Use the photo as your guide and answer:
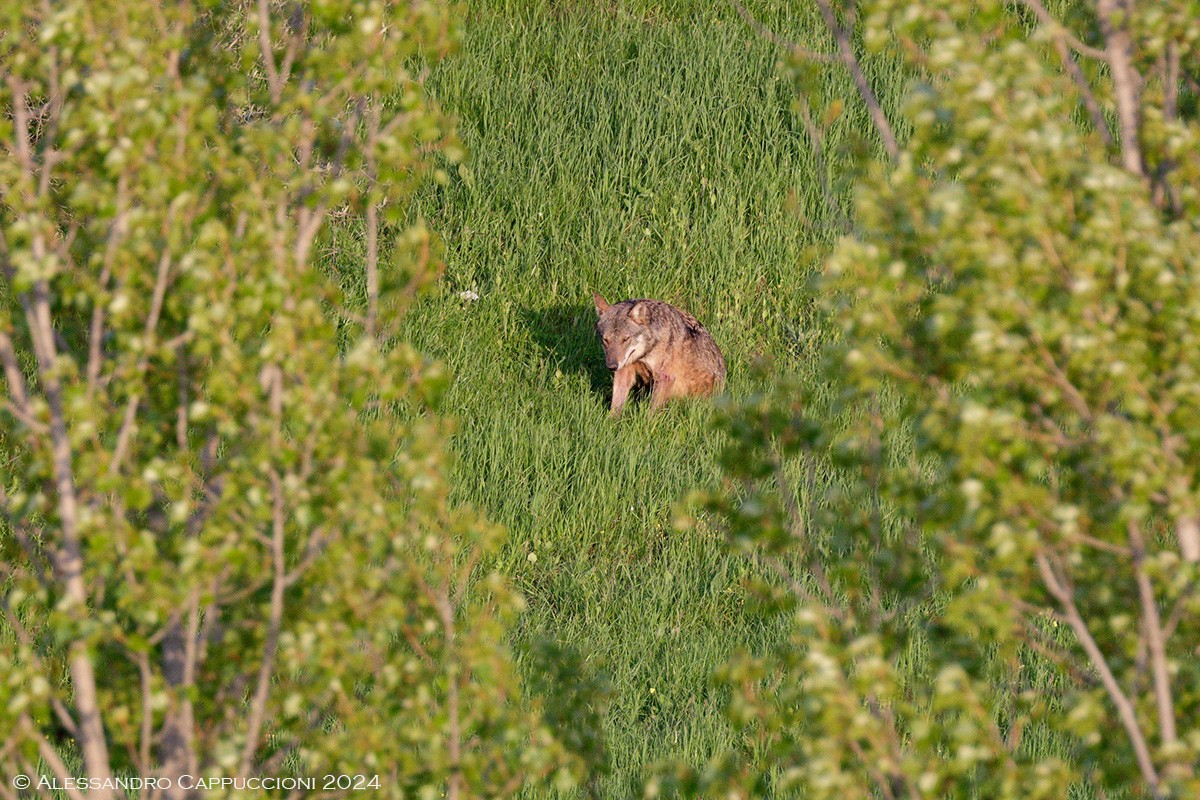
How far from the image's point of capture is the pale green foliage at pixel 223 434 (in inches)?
123

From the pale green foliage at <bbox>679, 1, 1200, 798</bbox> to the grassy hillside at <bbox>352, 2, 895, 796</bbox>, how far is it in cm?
331

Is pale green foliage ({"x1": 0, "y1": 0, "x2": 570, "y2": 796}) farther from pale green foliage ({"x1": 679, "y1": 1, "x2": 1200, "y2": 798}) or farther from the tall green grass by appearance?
the tall green grass

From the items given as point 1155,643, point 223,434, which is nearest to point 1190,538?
point 1155,643

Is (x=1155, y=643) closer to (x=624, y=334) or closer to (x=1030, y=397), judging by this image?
(x=1030, y=397)

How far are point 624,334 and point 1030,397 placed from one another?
6.63m

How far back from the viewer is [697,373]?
9.75m

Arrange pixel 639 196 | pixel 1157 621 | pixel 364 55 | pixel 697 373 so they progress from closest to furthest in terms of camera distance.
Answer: pixel 1157 621, pixel 364 55, pixel 697 373, pixel 639 196

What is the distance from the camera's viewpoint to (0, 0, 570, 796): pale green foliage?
3117 millimetres

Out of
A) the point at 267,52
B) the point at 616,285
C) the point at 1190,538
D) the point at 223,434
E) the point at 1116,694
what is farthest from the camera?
the point at 616,285

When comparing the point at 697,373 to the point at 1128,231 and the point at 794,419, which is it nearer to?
the point at 794,419

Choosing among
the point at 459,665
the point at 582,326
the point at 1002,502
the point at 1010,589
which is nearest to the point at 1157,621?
the point at 1010,589

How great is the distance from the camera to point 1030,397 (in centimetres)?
298

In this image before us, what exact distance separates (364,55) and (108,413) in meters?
1.04

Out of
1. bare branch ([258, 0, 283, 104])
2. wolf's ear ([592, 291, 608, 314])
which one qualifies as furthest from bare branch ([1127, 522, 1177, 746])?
wolf's ear ([592, 291, 608, 314])
